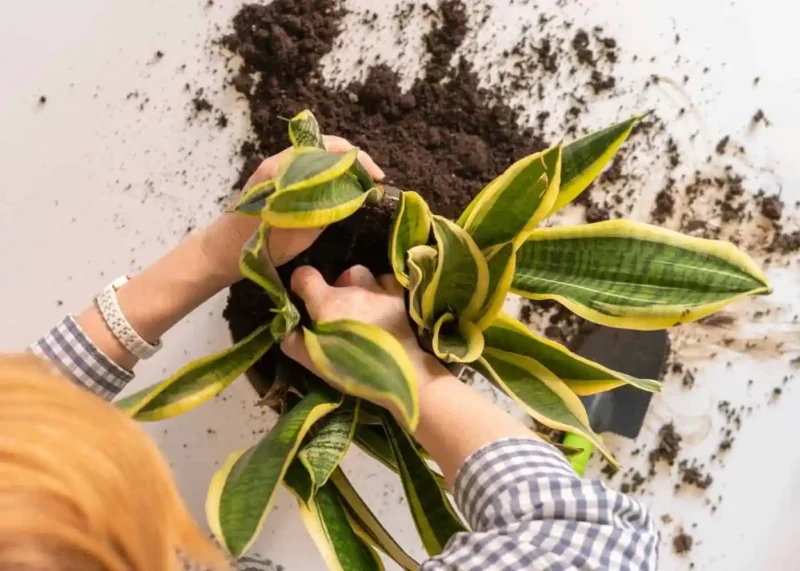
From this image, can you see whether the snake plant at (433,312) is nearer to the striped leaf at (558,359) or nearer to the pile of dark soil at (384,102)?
the striped leaf at (558,359)

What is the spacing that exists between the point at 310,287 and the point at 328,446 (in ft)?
0.41

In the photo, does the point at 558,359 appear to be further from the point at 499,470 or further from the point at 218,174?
the point at 218,174

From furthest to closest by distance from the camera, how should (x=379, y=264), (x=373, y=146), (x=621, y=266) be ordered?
(x=373, y=146) < (x=379, y=264) < (x=621, y=266)

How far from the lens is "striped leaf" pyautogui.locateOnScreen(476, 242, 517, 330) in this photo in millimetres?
511

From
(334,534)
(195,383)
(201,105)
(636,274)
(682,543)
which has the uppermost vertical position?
(201,105)

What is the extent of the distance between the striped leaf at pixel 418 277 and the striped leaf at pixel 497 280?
0.14 ft

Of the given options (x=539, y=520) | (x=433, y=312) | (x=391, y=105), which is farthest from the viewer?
(x=391, y=105)

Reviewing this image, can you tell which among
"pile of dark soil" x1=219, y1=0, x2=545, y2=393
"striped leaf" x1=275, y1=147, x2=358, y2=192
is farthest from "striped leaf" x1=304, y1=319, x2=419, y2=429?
"pile of dark soil" x1=219, y1=0, x2=545, y2=393

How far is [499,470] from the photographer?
0.48 m

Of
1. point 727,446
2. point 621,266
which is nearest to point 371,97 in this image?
point 621,266

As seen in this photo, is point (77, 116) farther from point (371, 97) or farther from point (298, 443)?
point (298, 443)

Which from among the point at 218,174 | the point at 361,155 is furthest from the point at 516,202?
the point at 218,174

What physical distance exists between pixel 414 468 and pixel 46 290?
0.46 meters

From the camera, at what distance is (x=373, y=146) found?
771 millimetres
